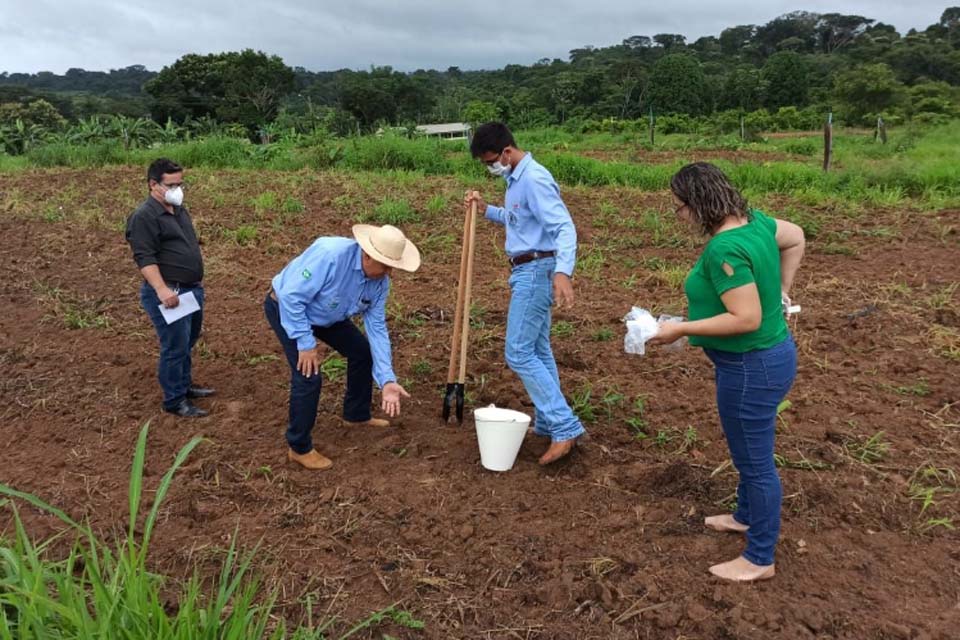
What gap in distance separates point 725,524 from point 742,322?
1110mm

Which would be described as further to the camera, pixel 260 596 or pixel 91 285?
pixel 91 285

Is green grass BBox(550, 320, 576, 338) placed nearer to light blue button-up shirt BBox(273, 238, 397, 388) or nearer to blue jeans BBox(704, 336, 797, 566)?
light blue button-up shirt BBox(273, 238, 397, 388)

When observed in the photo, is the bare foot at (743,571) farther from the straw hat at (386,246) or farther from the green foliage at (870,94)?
the green foliage at (870,94)

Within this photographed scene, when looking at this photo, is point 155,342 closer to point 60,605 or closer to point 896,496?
point 60,605

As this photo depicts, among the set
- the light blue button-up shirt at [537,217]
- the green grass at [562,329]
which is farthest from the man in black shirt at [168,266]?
the green grass at [562,329]

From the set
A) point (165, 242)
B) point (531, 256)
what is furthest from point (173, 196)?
point (531, 256)

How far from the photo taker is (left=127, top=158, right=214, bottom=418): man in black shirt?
393cm

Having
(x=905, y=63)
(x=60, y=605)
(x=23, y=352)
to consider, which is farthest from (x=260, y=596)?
(x=905, y=63)

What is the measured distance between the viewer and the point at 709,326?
7.68 ft

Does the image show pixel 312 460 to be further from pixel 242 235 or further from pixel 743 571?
pixel 242 235

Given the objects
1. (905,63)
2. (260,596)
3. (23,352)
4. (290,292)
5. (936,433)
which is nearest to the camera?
(260,596)

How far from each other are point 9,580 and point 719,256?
231 centimetres

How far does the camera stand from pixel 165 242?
4055 millimetres

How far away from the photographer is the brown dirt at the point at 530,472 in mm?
2646
